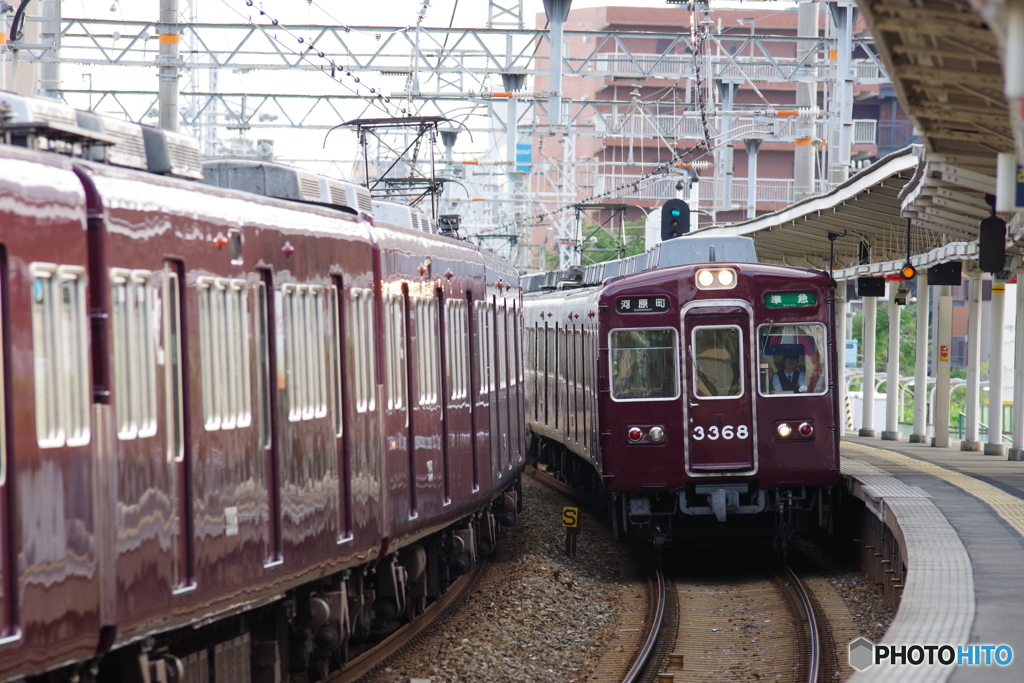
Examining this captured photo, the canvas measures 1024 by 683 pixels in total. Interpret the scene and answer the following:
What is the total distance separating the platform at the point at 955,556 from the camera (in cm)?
745

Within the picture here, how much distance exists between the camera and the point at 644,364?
1434 cm

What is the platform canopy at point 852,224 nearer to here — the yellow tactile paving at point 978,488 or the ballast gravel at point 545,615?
the yellow tactile paving at point 978,488

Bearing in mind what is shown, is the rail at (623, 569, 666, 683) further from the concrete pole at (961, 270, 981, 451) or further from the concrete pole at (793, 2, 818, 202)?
the concrete pole at (793, 2, 818, 202)

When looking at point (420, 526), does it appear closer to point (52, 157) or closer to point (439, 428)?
point (439, 428)

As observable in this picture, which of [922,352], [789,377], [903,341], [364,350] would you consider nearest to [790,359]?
[789,377]

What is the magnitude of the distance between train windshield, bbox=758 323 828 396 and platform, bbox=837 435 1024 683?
1242mm

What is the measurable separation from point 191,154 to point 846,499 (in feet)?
35.4

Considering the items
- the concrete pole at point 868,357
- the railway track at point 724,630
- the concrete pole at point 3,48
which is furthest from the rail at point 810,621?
the concrete pole at point 868,357

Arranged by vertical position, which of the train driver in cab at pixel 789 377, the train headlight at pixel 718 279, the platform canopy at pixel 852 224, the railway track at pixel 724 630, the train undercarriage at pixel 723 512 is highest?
the platform canopy at pixel 852 224

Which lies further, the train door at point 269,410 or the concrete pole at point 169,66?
the concrete pole at point 169,66

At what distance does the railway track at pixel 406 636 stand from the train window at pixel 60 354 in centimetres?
421

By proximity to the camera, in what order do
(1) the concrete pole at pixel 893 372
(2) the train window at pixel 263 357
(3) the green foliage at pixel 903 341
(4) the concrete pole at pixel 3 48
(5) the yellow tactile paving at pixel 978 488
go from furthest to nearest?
(3) the green foliage at pixel 903 341 < (1) the concrete pole at pixel 893 372 < (4) the concrete pole at pixel 3 48 < (5) the yellow tactile paving at pixel 978 488 < (2) the train window at pixel 263 357

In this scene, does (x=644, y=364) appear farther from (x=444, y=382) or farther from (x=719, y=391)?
(x=444, y=382)

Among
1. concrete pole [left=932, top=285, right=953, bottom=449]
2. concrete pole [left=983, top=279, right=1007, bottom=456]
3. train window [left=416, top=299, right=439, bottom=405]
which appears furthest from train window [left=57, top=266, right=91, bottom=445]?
concrete pole [left=932, top=285, right=953, bottom=449]
